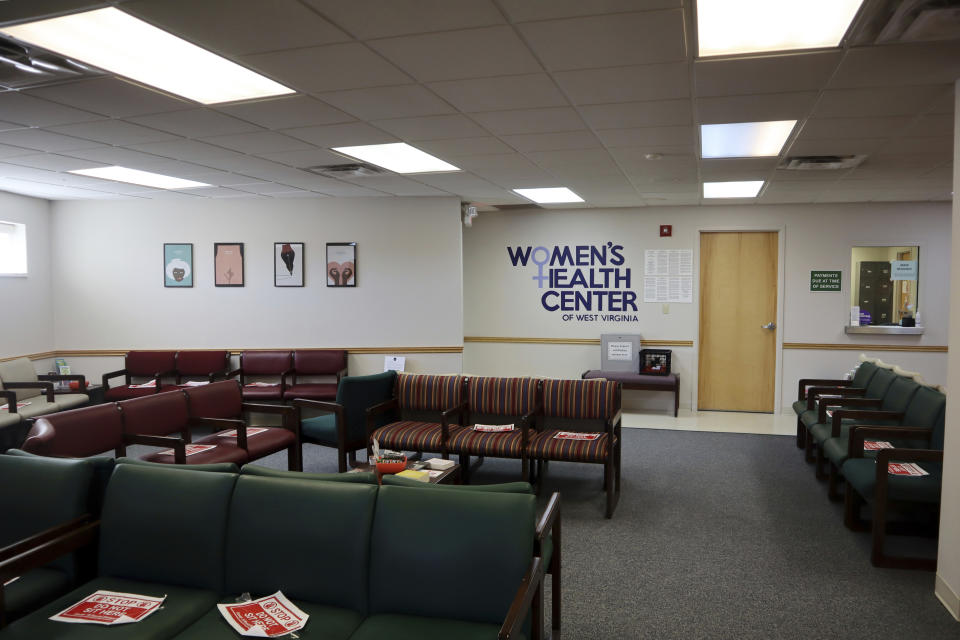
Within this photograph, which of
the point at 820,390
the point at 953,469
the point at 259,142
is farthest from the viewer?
the point at 820,390

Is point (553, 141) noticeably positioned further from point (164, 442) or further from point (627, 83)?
point (164, 442)

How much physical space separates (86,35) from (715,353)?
24.4 ft

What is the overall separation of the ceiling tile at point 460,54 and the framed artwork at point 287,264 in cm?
483

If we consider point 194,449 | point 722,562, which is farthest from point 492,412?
point 194,449

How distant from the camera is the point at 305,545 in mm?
2393

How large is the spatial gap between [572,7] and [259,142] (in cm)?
294

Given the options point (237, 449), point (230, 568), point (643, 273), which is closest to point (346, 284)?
point (237, 449)

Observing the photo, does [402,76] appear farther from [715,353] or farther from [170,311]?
[715,353]

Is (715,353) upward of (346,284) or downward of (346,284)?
downward

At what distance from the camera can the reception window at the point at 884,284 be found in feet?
25.0

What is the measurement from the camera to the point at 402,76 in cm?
307

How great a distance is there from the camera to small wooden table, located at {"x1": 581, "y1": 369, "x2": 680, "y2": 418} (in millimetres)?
7656

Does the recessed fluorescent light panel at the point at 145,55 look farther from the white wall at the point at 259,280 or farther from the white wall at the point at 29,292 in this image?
the white wall at the point at 29,292

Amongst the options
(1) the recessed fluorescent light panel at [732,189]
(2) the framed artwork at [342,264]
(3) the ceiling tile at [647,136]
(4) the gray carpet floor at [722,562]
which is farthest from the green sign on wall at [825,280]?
(2) the framed artwork at [342,264]
